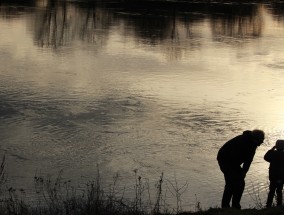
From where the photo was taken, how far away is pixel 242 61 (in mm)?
21438

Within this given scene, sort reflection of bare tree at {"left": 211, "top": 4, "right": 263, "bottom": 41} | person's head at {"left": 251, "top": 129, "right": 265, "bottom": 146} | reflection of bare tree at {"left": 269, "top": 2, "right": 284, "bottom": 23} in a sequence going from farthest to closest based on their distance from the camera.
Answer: reflection of bare tree at {"left": 269, "top": 2, "right": 284, "bottom": 23} < reflection of bare tree at {"left": 211, "top": 4, "right": 263, "bottom": 41} < person's head at {"left": 251, "top": 129, "right": 265, "bottom": 146}

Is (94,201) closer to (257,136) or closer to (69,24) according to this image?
(257,136)

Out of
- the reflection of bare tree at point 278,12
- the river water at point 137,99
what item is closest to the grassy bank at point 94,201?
the river water at point 137,99

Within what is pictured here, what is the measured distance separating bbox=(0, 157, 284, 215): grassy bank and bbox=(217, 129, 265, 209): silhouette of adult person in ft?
1.14

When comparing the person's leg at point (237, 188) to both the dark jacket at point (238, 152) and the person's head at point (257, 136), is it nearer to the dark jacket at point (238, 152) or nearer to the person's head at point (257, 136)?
the dark jacket at point (238, 152)

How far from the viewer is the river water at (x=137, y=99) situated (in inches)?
412

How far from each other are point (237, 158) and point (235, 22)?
25.7m

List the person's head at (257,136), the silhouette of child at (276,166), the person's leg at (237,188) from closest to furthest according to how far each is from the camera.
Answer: the person's head at (257,136), the person's leg at (237,188), the silhouette of child at (276,166)

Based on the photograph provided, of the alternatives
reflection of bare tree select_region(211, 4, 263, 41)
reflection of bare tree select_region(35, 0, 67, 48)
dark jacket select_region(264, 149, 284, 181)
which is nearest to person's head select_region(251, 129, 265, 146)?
dark jacket select_region(264, 149, 284, 181)

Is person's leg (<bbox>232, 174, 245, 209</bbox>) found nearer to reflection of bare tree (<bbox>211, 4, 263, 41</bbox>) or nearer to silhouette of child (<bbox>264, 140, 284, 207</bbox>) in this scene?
silhouette of child (<bbox>264, 140, 284, 207</bbox>)

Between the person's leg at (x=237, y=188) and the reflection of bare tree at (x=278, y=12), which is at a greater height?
the person's leg at (x=237, y=188)

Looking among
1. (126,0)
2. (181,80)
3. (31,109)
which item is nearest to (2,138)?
(31,109)

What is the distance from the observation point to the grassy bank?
23.9 ft

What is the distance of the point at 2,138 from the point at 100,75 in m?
6.68
